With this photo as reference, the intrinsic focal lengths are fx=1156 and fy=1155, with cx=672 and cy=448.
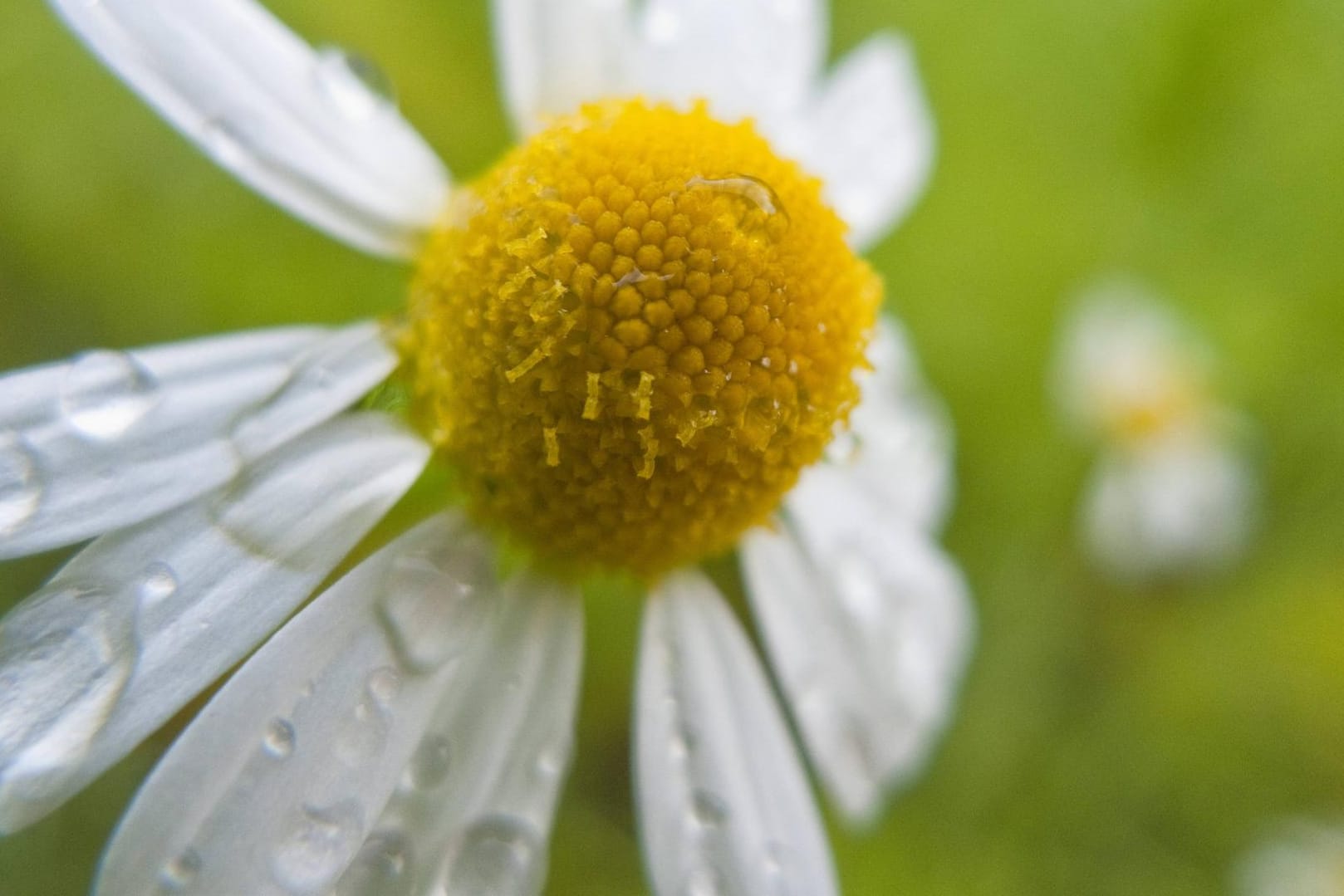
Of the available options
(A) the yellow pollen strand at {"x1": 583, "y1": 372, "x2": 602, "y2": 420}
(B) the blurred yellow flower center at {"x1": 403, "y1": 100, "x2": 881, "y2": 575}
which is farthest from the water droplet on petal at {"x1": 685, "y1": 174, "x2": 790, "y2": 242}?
(A) the yellow pollen strand at {"x1": 583, "y1": 372, "x2": 602, "y2": 420}

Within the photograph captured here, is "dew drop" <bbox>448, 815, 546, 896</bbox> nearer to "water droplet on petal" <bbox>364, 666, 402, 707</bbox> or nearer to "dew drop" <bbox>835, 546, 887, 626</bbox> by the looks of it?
"water droplet on petal" <bbox>364, 666, 402, 707</bbox>

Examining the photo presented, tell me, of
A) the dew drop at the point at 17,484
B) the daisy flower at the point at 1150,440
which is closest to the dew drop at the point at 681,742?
the dew drop at the point at 17,484

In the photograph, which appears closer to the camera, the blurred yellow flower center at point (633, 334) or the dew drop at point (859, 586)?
the blurred yellow flower center at point (633, 334)

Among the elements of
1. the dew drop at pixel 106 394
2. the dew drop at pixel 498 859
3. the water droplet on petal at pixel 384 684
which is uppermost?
the dew drop at pixel 106 394

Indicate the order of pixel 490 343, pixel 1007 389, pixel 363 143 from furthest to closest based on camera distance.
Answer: pixel 1007 389, pixel 363 143, pixel 490 343

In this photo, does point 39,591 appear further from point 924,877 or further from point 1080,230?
point 1080,230

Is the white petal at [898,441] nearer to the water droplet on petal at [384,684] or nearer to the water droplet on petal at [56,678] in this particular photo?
the water droplet on petal at [384,684]

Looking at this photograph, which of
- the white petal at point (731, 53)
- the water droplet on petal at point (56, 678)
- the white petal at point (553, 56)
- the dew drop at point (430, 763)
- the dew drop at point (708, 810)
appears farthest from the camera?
the white petal at point (731, 53)

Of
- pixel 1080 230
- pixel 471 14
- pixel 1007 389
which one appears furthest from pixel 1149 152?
pixel 471 14
